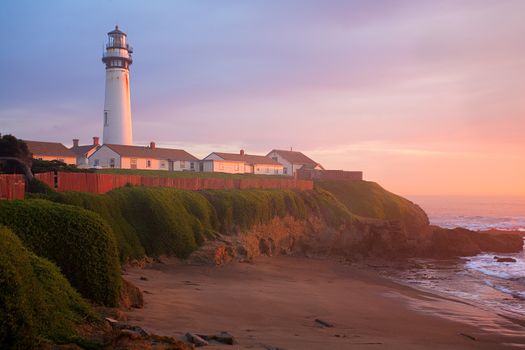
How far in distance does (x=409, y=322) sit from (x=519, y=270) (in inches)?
854

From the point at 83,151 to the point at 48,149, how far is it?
22.5 ft

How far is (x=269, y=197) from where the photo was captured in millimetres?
35188

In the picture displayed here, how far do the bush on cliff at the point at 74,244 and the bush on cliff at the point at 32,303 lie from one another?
4.39 ft

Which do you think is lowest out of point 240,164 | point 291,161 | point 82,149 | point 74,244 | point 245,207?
point 245,207

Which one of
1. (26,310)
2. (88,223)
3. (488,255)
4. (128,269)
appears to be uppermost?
(88,223)

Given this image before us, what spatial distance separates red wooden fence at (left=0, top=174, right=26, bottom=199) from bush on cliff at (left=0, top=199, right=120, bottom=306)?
2909mm

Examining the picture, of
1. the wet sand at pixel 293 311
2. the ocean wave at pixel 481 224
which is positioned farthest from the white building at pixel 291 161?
the wet sand at pixel 293 311

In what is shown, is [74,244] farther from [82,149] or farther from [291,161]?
[291,161]

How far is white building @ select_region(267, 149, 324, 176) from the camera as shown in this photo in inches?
3095

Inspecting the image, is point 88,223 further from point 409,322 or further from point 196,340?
point 409,322

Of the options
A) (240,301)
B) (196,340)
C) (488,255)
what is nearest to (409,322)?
(240,301)

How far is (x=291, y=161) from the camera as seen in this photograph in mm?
79000

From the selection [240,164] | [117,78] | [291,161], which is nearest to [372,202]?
[240,164]

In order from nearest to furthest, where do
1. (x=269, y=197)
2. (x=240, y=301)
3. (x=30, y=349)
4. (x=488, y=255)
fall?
(x=30, y=349) < (x=240, y=301) < (x=269, y=197) < (x=488, y=255)
